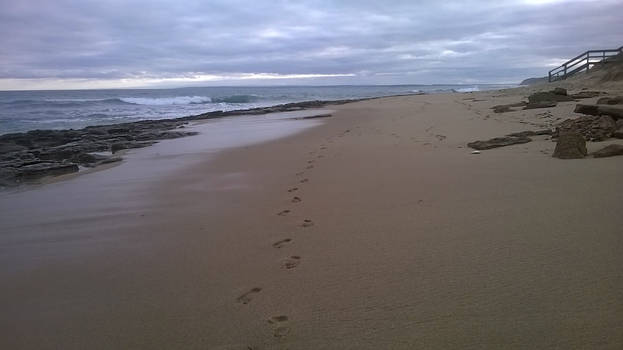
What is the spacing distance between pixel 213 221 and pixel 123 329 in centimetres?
188

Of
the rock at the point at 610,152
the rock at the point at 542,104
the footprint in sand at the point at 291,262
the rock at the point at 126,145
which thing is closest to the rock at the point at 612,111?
the rock at the point at 610,152

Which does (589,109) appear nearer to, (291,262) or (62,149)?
(291,262)

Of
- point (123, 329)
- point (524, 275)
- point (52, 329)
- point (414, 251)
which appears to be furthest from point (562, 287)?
point (52, 329)

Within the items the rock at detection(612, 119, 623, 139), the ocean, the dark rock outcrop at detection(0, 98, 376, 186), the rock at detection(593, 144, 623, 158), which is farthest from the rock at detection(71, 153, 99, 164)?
the ocean

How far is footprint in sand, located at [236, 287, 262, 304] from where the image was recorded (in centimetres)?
250

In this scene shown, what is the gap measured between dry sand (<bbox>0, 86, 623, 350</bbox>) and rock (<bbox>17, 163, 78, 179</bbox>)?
13.1ft

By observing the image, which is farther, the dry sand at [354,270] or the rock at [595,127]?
the rock at [595,127]

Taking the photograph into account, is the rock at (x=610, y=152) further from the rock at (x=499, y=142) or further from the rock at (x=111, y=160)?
the rock at (x=111, y=160)

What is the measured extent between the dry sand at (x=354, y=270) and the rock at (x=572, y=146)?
183 mm

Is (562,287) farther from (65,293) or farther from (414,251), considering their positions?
(65,293)

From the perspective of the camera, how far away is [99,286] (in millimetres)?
2898

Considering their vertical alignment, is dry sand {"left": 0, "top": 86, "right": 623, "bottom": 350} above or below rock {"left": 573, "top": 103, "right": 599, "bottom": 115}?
below

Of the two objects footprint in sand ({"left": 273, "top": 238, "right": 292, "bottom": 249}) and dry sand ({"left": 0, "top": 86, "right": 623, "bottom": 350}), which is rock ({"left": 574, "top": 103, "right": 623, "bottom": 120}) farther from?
footprint in sand ({"left": 273, "top": 238, "right": 292, "bottom": 249})

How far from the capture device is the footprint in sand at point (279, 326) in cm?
213
